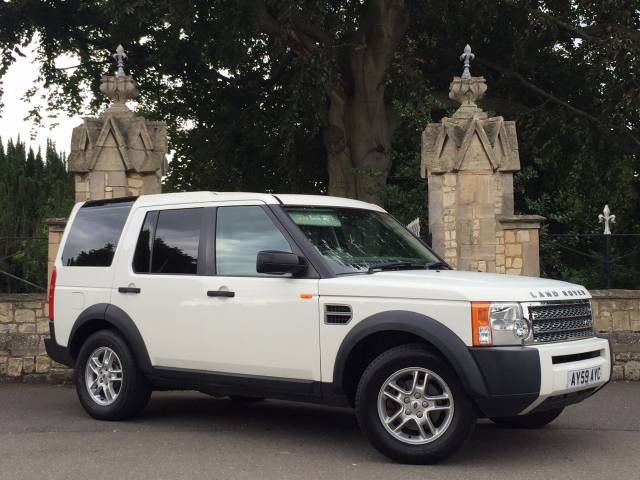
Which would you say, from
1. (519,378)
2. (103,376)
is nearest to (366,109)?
(103,376)

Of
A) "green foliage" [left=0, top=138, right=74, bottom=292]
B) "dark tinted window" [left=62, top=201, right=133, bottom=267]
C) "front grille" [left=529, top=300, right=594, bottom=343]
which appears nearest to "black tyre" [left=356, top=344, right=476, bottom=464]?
"front grille" [left=529, top=300, right=594, bottom=343]

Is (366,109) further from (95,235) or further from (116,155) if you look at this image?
(95,235)

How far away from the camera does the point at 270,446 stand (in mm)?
6938

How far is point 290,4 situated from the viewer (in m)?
18.2

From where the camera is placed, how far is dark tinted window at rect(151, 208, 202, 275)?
25.1 feet

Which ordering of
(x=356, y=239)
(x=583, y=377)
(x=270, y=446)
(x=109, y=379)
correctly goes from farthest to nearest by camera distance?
(x=109, y=379) < (x=356, y=239) < (x=270, y=446) < (x=583, y=377)

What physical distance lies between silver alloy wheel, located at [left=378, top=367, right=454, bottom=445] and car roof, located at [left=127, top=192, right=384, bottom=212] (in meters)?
1.78

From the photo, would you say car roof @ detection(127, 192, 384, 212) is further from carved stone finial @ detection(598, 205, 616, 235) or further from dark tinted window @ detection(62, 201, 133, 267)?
carved stone finial @ detection(598, 205, 616, 235)

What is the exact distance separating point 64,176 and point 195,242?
70.6ft

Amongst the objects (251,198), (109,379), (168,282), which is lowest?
(109,379)

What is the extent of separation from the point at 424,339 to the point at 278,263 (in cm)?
115

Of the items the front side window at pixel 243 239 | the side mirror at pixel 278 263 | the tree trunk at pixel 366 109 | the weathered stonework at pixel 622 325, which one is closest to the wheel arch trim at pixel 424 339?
the side mirror at pixel 278 263

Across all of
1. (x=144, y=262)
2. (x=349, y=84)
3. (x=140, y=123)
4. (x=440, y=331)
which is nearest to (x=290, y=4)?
(x=349, y=84)

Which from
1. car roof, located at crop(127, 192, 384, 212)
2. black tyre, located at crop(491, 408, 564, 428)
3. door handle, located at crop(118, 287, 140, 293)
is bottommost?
black tyre, located at crop(491, 408, 564, 428)
